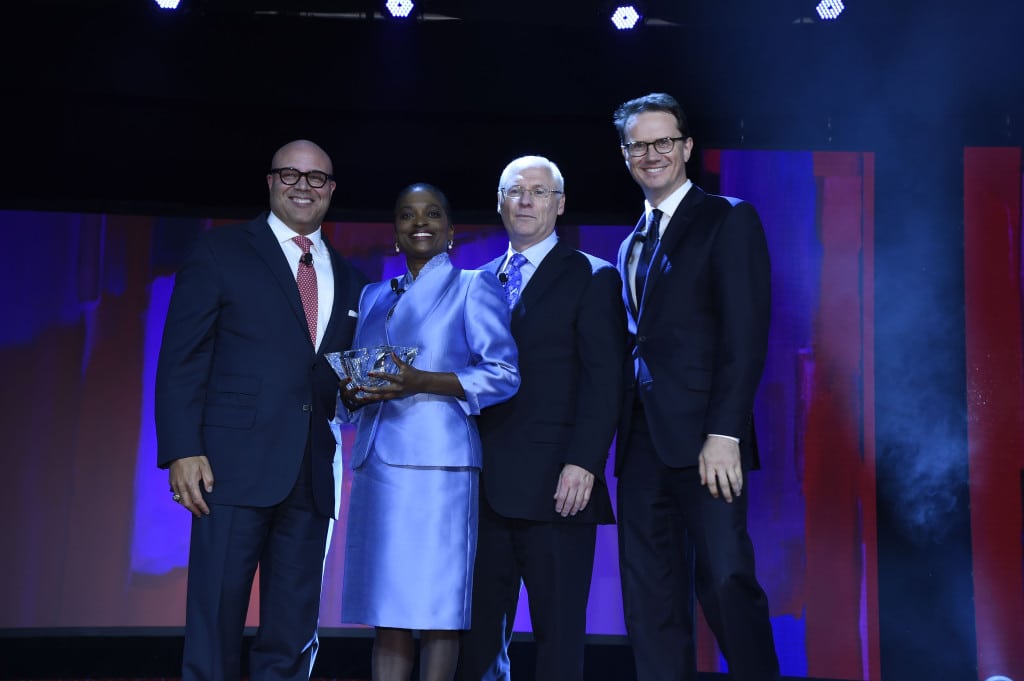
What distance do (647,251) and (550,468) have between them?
0.69 metres

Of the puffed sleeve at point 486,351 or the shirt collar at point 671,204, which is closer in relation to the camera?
the puffed sleeve at point 486,351

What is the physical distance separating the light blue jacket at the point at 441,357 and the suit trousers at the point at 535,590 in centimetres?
30

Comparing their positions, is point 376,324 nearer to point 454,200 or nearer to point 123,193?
point 454,200

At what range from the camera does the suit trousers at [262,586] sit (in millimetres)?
2666

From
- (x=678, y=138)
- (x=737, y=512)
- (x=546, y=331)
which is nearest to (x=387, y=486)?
(x=546, y=331)

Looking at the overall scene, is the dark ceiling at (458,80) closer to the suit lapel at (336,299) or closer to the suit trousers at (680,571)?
the suit lapel at (336,299)

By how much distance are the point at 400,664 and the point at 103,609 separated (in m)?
2.68

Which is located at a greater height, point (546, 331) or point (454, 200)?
point (454, 200)

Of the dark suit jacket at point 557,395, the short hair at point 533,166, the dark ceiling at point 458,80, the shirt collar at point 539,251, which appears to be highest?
the dark ceiling at point 458,80

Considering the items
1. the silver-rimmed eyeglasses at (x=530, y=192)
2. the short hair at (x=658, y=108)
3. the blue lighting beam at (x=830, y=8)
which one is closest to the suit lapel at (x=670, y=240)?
the short hair at (x=658, y=108)

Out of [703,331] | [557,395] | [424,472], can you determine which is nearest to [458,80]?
[557,395]

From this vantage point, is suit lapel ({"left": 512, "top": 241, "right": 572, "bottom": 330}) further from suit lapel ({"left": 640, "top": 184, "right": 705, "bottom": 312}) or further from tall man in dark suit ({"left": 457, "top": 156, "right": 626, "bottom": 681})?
suit lapel ({"left": 640, "top": 184, "right": 705, "bottom": 312})

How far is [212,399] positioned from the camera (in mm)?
2789

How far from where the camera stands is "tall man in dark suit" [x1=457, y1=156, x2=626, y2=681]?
281 centimetres
